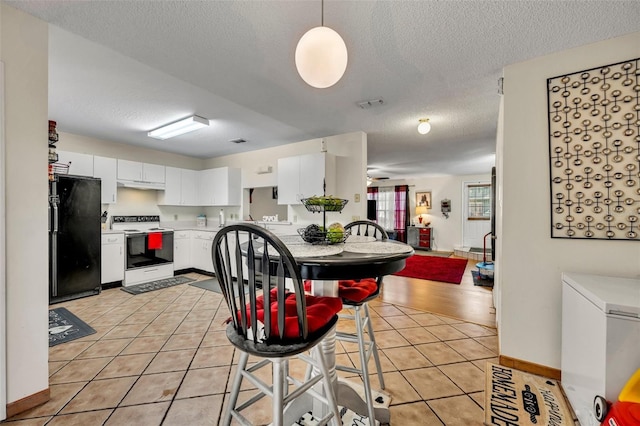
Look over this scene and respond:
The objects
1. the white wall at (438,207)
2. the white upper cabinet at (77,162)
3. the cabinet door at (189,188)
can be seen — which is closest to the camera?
the white upper cabinet at (77,162)

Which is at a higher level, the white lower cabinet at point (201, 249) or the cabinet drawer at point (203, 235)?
the cabinet drawer at point (203, 235)

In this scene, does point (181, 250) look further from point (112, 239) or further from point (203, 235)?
point (112, 239)

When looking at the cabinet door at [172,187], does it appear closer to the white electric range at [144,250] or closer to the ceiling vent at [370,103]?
the white electric range at [144,250]

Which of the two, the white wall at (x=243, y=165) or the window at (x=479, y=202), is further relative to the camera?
the window at (x=479, y=202)

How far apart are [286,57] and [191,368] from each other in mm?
2434

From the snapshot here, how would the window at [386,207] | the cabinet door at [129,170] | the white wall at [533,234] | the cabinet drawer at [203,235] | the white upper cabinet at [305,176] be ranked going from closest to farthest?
the white wall at [533,234]
the white upper cabinet at [305,176]
the cabinet door at [129,170]
the cabinet drawer at [203,235]
the window at [386,207]

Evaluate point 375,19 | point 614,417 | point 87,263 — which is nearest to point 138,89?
point 375,19

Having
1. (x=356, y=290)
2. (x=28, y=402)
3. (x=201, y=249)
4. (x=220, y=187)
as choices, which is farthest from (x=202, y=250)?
(x=356, y=290)

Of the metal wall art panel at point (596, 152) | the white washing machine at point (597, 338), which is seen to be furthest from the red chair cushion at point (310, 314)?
the metal wall art panel at point (596, 152)

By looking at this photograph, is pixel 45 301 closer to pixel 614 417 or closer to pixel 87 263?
pixel 87 263

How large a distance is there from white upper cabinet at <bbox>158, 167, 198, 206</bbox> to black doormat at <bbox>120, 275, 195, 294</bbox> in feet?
4.75

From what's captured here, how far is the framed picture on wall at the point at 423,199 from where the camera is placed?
888cm

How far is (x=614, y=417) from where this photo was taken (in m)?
1.12

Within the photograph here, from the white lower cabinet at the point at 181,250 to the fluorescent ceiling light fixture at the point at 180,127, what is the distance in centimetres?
183
